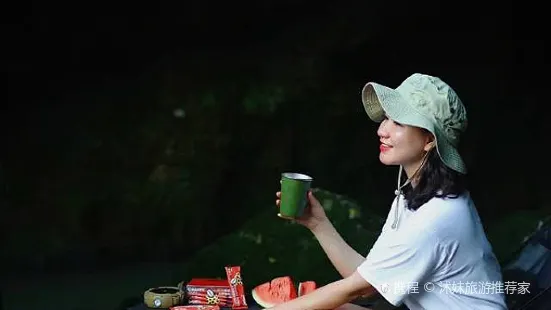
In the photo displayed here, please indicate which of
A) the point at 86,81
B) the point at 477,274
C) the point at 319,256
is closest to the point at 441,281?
the point at 477,274

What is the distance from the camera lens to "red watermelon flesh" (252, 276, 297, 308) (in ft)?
9.57

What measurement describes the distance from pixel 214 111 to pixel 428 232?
7.11ft

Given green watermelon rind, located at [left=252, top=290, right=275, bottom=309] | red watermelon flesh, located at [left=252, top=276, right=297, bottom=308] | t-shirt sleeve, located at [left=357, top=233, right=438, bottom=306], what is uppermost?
t-shirt sleeve, located at [left=357, top=233, right=438, bottom=306]

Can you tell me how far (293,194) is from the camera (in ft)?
8.53

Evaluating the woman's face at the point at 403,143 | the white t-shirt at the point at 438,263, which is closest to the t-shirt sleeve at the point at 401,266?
the white t-shirt at the point at 438,263

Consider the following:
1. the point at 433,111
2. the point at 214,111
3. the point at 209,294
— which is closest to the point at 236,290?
the point at 209,294

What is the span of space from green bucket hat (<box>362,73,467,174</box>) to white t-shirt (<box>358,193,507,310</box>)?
0.50ft

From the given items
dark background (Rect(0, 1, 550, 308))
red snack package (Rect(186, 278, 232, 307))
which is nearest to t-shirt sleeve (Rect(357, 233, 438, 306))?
red snack package (Rect(186, 278, 232, 307))

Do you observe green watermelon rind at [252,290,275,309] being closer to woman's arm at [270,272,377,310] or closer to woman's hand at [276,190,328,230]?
woman's hand at [276,190,328,230]

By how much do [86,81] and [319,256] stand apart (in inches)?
59.5

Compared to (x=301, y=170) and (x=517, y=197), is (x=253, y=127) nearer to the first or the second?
(x=301, y=170)

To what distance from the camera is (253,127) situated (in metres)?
4.33

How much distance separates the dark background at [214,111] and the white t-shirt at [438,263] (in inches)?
78.6

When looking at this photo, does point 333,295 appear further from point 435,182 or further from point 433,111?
point 433,111
